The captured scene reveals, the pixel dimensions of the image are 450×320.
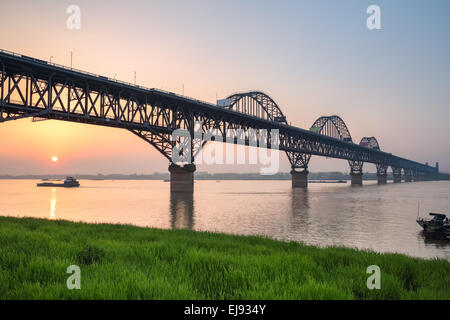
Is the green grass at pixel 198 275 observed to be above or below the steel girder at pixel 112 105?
below

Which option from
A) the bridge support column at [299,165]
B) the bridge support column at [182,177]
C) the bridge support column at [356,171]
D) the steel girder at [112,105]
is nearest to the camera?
the steel girder at [112,105]

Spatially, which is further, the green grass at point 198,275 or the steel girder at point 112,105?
the steel girder at point 112,105

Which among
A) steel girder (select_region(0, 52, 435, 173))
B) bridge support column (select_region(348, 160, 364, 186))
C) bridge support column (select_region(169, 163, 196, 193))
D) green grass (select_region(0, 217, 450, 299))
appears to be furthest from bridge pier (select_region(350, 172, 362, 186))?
green grass (select_region(0, 217, 450, 299))

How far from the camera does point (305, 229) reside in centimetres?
3056

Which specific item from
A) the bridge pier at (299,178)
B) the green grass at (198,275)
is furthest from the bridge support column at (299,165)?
the green grass at (198,275)

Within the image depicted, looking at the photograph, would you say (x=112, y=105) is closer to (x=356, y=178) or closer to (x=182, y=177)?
(x=182, y=177)

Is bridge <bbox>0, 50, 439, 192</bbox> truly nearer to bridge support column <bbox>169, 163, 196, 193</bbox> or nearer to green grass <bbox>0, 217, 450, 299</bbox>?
bridge support column <bbox>169, 163, 196, 193</bbox>

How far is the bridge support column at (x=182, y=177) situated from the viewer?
78.3 m

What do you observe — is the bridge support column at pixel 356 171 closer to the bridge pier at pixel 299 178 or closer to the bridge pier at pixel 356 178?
the bridge pier at pixel 356 178

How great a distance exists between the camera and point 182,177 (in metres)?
80.1

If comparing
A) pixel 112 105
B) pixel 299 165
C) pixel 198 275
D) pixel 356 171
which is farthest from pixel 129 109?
pixel 356 171
